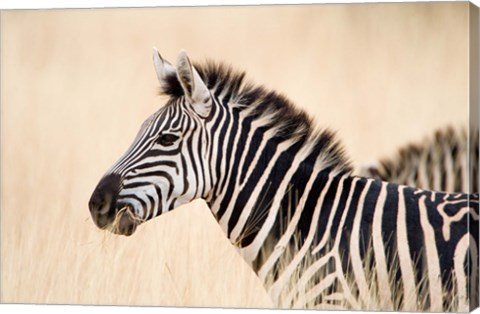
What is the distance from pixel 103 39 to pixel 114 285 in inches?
78.2

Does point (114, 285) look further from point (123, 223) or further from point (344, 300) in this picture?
point (344, 300)

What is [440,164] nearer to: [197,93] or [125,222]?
[197,93]

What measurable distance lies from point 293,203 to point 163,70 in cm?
145

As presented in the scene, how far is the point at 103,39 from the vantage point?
10.5m

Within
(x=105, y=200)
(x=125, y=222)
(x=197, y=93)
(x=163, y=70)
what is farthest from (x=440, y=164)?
(x=105, y=200)

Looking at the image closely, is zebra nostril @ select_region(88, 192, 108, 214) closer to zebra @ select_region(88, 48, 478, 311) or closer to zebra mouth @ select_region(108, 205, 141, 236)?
zebra @ select_region(88, 48, 478, 311)

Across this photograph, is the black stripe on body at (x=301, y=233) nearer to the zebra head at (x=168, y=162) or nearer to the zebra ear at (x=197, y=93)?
the zebra head at (x=168, y=162)

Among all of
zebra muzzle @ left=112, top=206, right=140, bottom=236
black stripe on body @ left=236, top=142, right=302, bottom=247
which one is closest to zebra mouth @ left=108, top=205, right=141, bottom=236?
zebra muzzle @ left=112, top=206, right=140, bottom=236

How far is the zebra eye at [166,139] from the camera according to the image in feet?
31.6

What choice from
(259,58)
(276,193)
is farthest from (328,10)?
(276,193)

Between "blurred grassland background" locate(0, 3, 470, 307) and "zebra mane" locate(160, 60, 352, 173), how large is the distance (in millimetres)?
181

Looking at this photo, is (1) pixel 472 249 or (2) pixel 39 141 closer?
(1) pixel 472 249

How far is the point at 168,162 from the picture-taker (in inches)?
378

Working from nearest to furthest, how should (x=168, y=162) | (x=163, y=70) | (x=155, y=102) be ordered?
(x=168, y=162)
(x=163, y=70)
(x=155, y=102)
